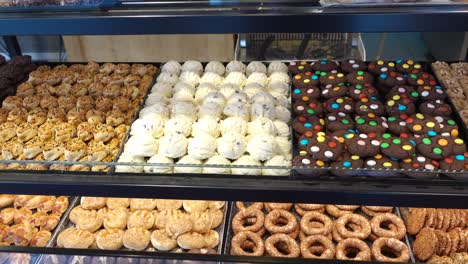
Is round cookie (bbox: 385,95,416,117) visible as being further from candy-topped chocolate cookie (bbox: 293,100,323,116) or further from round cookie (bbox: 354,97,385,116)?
candy-topped chocolate cookie (bbox: 293,100,323,116)

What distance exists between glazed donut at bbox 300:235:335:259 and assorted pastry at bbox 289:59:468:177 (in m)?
0.57

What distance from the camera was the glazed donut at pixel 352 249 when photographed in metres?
1.92

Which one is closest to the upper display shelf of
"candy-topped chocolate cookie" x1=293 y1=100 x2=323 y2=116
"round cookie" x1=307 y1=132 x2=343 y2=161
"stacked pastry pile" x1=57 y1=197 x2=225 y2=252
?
"round cookie" x1=307 y1=132 x2=343 y2=161

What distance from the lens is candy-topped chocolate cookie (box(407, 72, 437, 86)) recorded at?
6.18 ft

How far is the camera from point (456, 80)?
6.35 feet

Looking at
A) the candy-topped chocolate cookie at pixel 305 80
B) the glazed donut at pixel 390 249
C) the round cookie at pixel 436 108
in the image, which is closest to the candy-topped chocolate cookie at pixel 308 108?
the candy-topped chocolate cookie at pixel 305 80

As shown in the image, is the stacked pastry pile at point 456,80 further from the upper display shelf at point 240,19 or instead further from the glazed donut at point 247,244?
the glazed donut at point 247,244

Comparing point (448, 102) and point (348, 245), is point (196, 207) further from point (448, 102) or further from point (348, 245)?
point (448, 102)

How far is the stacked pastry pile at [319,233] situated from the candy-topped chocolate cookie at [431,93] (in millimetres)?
603

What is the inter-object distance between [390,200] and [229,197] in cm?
52

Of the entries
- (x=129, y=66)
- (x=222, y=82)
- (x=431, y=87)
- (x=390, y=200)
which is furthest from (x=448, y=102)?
(x=129, y=66)

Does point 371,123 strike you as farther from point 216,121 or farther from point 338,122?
point 216,121

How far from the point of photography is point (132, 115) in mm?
1897

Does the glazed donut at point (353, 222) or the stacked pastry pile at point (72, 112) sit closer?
the stacked pastry pile at point (72, 112)
